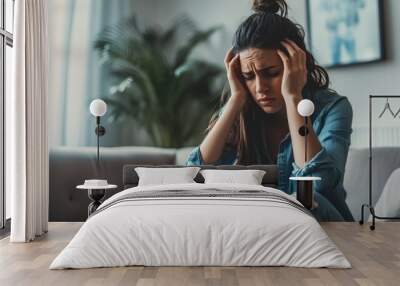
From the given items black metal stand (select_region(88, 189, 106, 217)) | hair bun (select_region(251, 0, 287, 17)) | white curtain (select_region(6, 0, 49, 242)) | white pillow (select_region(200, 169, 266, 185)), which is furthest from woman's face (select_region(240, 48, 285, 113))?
white curtain (select_region(6, 0, 49, 242))

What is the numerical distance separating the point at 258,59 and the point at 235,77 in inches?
14.8

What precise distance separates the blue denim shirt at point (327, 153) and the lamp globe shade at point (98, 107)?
53.0 inches

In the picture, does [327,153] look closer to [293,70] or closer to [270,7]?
[293,70]

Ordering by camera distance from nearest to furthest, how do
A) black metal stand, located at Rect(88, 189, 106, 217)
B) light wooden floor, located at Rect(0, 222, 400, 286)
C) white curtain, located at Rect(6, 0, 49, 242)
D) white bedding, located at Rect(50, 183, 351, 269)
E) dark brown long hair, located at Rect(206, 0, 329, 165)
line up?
1. light wooden floor, located at Rect(0, 222, 400, 286)
2. white bedding, located at Rect(50, 183, 351, 269)
3. white curtain, located at Rect(6, 0, 49, 242)
4. black metal stand, located at Rect(88, 189, 106, 217)
5. dark brown long hair, located at Rect(206, 0, 329, 165)

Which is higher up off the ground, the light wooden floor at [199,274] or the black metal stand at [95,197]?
the black metal stand at [95,197]

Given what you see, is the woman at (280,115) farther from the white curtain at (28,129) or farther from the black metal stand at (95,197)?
the white curtain at (28,129)

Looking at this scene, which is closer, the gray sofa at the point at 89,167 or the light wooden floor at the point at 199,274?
the light wooden floor at the point at 199,274

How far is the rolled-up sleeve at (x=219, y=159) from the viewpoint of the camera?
775 cm

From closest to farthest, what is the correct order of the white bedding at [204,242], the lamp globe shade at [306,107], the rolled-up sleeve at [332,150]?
the white bedding at [204,242]
the lamp globe shade at [306,107]
the rolled-up sleeve at [332,150]

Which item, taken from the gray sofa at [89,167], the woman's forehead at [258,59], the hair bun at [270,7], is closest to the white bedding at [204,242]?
the gray sofa at [89,167]

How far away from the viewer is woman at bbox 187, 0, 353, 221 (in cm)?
774

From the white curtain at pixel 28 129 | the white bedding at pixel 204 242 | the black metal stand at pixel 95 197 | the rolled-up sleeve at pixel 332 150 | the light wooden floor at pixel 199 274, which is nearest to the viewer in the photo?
the light wooden floor at pixel 199 274

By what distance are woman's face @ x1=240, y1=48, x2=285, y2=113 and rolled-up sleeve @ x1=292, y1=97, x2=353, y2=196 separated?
68 centimetres

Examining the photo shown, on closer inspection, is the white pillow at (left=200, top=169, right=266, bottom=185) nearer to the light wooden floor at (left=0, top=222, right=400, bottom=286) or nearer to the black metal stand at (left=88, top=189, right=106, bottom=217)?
the black metal stand at (left=88, top=189, right=106, bottom=217)
